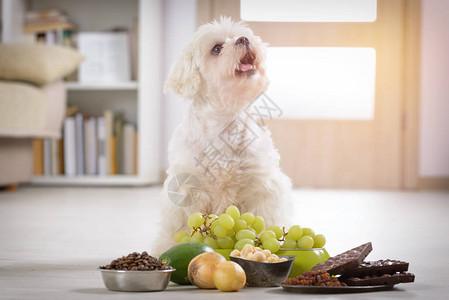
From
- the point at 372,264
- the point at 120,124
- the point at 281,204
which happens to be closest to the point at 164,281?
the point at 372,264

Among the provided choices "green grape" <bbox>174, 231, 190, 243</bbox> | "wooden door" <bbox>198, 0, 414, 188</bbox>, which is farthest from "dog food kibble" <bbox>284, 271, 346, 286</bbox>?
"wooden door" <bbox>198, 0, 414, 188</bbox>

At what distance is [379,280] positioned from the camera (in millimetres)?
1263

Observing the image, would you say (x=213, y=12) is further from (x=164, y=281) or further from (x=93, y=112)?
(x=164, y=281)

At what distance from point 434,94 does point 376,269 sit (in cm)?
369

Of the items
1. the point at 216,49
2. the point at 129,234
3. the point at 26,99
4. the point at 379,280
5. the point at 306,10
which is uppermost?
the point at 306,10

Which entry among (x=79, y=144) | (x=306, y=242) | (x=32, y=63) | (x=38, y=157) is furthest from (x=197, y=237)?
(x=38, y=157)

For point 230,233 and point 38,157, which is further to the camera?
point 38,157

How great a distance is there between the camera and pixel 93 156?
4.61 m

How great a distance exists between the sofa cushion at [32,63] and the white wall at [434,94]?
2.67m

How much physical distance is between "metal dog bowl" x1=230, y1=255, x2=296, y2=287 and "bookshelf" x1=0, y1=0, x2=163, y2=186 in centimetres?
323

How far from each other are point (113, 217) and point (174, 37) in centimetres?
243

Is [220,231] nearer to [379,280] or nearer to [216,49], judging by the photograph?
[379,280]

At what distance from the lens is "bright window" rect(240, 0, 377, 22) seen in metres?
2.87

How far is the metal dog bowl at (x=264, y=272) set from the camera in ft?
4.22
